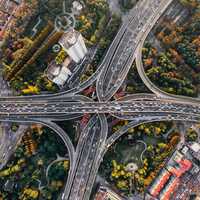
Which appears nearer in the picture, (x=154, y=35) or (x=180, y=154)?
(x=180, y=154)

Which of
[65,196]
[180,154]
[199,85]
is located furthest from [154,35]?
[65,196]

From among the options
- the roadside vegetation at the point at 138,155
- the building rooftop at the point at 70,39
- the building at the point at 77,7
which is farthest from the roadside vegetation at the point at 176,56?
the building at the point at 77,7

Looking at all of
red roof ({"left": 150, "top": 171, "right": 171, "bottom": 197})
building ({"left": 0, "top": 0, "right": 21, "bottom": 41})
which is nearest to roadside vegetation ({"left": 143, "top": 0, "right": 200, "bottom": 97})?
red roof ({"left": 150, "top": 171, "right": 171, "bottom": 197})

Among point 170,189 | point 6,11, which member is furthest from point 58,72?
point 170,189

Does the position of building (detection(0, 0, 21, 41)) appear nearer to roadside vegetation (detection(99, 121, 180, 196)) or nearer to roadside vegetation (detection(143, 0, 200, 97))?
roadside vegetation (detection(143, 0, 200, 97))

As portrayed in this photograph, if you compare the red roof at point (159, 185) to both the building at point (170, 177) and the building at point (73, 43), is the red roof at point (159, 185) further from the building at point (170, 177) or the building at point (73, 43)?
the building at point (73, 43)

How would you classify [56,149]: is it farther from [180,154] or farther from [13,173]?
[180,154]

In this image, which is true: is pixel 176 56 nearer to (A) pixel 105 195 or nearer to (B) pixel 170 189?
(B) pixel 170 189
